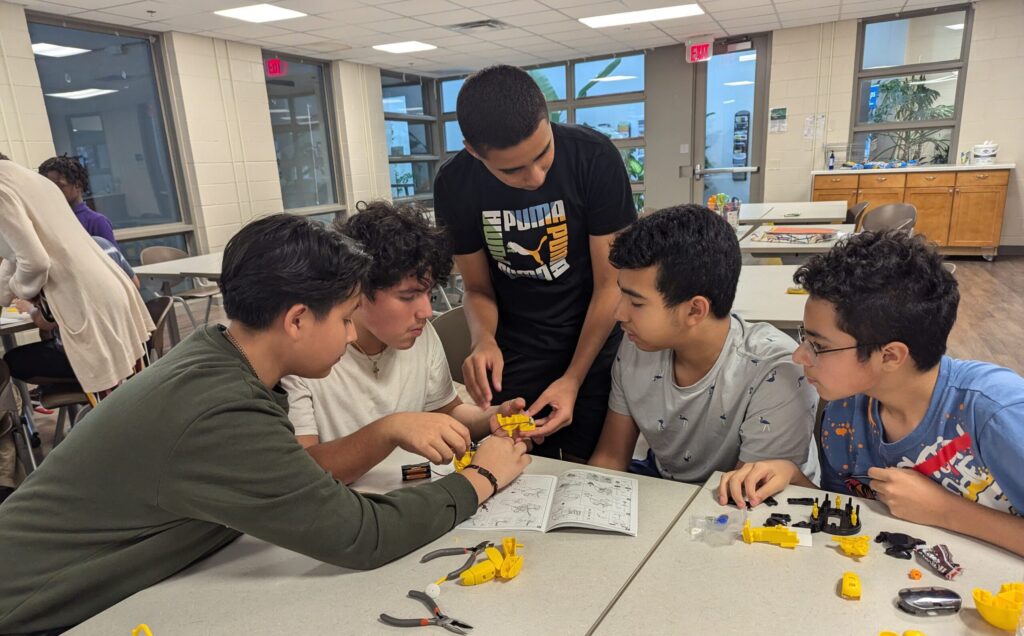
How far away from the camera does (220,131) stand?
21.7 ft

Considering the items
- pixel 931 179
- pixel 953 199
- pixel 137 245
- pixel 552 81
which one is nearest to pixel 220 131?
pixel 137 245

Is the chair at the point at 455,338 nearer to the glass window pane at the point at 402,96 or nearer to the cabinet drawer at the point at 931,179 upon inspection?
the cabinet drawer at the point at 931,179

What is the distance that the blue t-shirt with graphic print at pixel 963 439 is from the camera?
105 cm

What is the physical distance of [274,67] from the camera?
7.21m

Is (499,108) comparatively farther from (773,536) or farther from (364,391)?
(773,536)

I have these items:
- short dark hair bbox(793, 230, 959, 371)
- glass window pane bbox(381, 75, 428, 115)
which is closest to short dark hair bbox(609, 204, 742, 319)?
short dark hair bbox(793, 230, 959, 371)

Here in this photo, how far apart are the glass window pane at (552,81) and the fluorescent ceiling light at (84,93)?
5.74 metres

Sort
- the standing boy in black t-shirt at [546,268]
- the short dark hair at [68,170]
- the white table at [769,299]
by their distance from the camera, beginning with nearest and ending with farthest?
the standing boy in black t-shirt at [546,268], the white table at [769,299], the short dark hair at [68,170]

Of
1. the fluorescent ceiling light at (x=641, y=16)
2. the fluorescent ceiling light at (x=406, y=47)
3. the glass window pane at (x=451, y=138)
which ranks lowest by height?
the glass window pane at (x=451, y=138)

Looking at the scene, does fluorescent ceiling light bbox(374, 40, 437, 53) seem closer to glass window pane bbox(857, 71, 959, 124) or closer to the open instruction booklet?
glass window pane bbox(857, 71, 959, 124)

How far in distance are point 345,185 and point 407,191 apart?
173cm

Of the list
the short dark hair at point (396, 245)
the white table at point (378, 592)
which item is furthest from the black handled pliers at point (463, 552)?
the short dark hair at point (396, 245)

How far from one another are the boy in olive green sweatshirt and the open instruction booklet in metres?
0.13

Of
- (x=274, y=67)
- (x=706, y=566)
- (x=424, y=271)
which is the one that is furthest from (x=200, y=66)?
(x=706, y=566)
